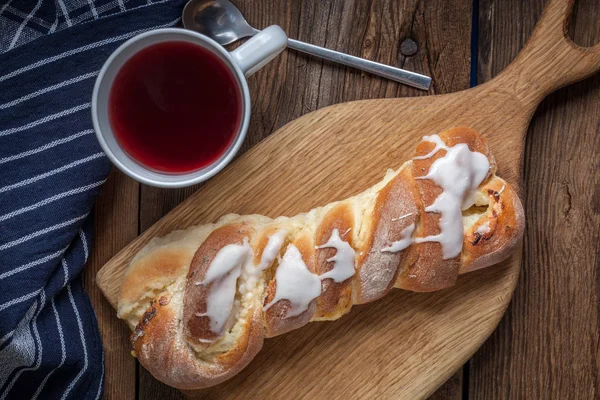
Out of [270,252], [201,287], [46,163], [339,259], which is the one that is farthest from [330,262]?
[46,163]

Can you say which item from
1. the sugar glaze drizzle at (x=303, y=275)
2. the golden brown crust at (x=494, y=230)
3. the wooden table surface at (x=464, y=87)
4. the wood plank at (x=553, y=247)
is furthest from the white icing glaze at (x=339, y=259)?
the wood plank at (x=553, y=247)

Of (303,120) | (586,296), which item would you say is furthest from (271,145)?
(586,296)

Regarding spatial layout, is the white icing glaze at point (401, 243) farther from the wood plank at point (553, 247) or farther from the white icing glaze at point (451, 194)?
the wood plank at point (553, 247)

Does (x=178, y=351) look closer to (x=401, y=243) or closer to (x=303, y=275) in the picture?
(x=303, y=275)

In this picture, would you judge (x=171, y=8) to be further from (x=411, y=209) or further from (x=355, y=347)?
(x=355, y=347)

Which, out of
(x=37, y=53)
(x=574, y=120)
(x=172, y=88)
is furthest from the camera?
(x=574, y=120)
